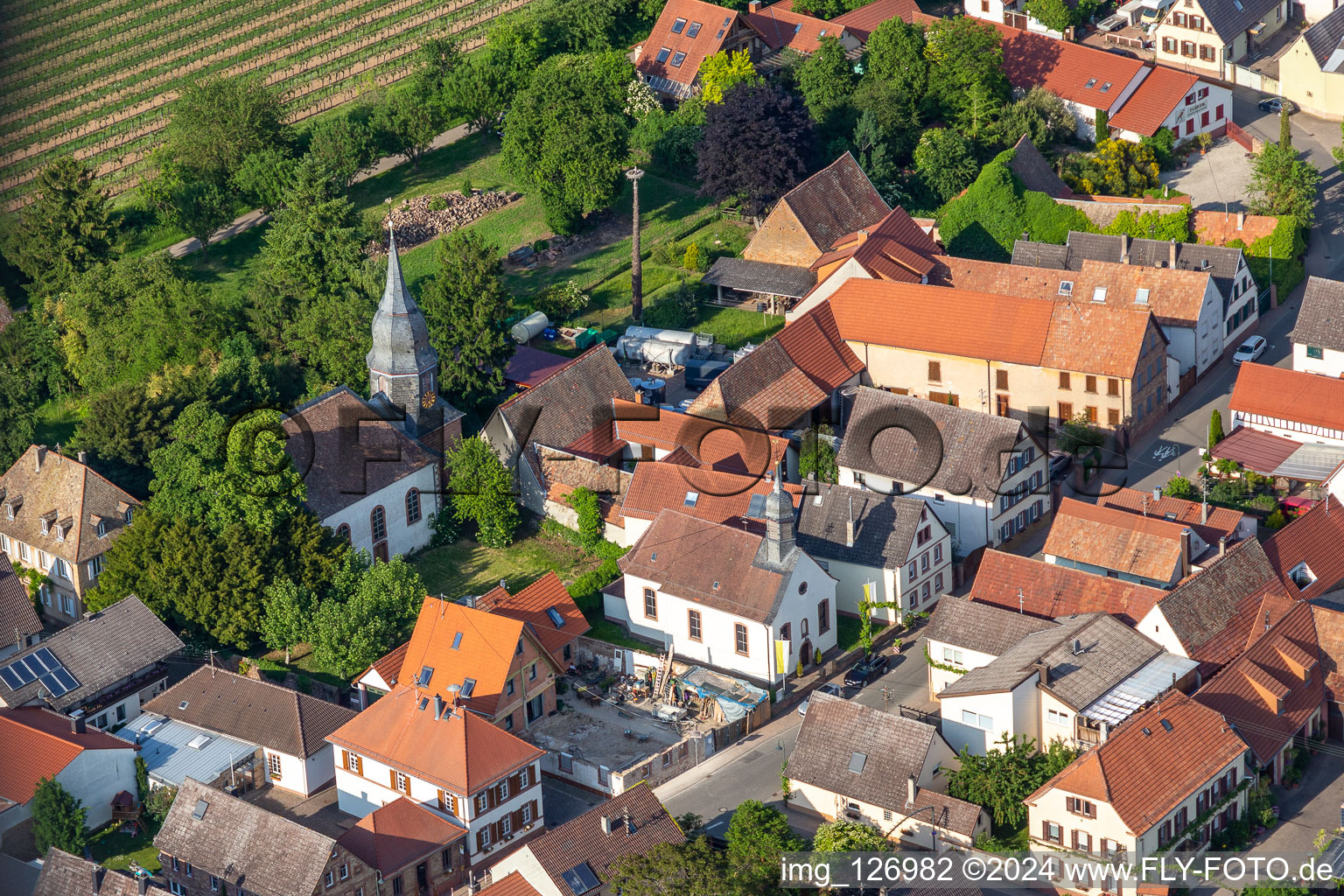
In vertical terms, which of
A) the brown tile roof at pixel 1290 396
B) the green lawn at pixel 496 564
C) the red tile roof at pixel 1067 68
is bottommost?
the green lawn at pixel 496 564

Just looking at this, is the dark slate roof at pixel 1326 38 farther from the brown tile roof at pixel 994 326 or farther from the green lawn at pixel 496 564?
the green lawn at pixel 496 564

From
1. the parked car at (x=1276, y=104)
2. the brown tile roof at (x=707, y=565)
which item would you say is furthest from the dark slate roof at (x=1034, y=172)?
the brown tile roof at (x=707, y=565)

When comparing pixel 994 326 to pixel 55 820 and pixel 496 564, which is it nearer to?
pixel 496 564

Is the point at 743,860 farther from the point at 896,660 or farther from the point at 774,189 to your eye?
the point at 774,189

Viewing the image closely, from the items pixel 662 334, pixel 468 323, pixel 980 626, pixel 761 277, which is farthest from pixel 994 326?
pixel 468 323

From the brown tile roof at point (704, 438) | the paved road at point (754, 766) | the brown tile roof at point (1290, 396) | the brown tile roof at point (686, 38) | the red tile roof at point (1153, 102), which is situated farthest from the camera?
the brown tile roof at point (686, 38)

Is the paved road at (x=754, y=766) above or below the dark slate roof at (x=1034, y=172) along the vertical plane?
below

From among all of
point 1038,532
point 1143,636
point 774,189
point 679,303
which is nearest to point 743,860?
point 1143,636
